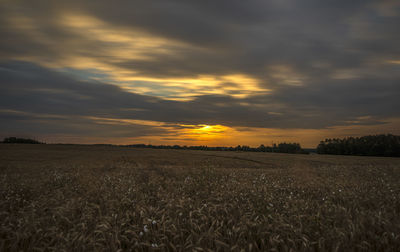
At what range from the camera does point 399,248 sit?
3938 mm

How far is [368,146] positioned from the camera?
48.5 meters

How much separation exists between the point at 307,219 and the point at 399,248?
4.71 feet

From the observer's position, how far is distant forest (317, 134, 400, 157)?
4581cm

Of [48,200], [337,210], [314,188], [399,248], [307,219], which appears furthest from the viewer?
[314,188]

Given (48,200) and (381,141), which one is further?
(381,141)

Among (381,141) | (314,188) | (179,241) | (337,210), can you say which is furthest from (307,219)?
(381,141)

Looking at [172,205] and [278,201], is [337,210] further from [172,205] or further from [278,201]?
[172,205]

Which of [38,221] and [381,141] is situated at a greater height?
[381,141]

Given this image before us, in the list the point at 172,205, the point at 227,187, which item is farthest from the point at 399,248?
the point at 227,187

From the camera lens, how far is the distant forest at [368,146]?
150 ft

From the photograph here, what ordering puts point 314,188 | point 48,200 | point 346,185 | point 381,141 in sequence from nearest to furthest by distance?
point 48,200
point 314,188
point 346,185
point 381,141

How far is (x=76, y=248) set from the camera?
12.0 ft

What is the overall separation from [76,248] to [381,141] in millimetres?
56921

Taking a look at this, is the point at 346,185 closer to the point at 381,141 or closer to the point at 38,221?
the point at 38,221
